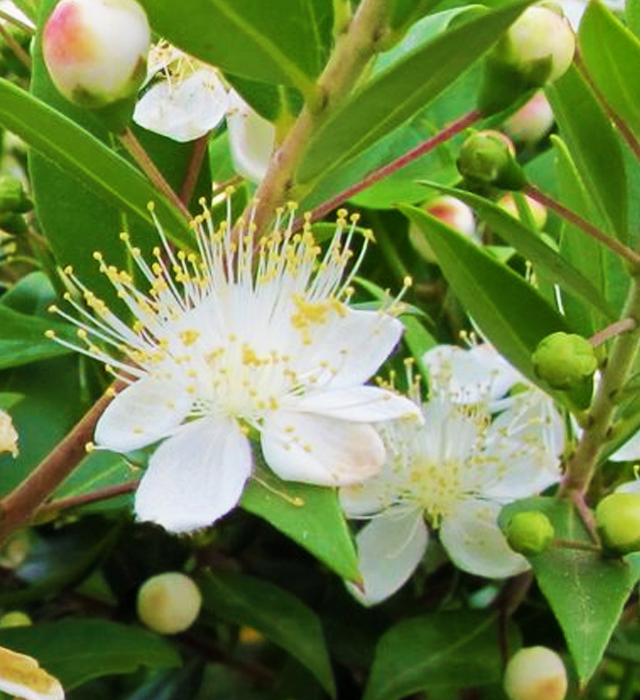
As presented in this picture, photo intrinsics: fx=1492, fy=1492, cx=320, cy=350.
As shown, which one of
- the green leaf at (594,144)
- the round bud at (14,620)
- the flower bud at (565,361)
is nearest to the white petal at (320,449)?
the flower bud at (565,361)

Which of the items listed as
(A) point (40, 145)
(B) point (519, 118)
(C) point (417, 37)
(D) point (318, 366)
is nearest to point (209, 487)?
(D) point (318, 366)

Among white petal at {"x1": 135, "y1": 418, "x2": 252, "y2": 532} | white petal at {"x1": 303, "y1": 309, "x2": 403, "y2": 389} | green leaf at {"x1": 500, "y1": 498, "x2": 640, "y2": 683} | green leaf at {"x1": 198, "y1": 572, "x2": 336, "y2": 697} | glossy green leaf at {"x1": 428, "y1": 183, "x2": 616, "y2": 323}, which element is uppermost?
glossy green leaf at {"x1": 428, "y1": 183, "x2": 616, "y2": 323}

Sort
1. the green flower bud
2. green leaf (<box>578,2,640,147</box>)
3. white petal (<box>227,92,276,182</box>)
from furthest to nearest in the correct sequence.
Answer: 1. the green flower bud
2. white petal (<box>227,92,276,182</box>)
3. green leaf (<box>578,2,640,147</box>)

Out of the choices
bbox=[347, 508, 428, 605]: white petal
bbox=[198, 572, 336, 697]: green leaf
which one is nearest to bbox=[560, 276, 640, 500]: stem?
bbox=[347, 508, 428, 605]: white petal

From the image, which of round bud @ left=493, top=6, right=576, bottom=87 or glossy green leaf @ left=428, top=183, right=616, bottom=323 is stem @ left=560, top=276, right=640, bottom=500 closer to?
glossy green leaf @ left=428, top=183, right=616, bottom=323

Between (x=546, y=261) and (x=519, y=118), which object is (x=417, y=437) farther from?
(x=519, y=118)

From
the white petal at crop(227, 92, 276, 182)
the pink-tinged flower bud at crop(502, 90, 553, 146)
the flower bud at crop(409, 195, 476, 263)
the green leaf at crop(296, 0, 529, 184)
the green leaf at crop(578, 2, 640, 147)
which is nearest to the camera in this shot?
the green leaf at crop(296, 0, 529, 184)

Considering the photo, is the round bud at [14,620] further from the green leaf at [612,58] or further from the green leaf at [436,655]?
the green leaf at [612,58]
